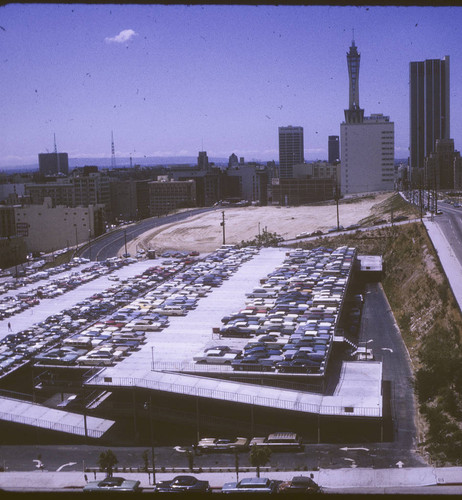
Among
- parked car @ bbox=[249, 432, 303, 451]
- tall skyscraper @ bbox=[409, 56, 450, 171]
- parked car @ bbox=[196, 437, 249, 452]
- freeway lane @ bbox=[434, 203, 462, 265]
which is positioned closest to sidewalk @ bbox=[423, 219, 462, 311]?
freeway lane @ bbox=[434, 203, 462, 265]

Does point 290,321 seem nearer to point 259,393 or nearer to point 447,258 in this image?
point 259,393

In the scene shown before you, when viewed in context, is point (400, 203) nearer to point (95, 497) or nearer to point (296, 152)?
point (95, 497)

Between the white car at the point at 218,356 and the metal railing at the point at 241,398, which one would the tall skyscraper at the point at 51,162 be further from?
the metal railing at the point at 241,398

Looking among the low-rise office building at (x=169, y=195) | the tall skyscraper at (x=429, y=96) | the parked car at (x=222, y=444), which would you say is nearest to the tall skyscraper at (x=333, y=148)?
the tall skyscraper at (x=429, y=96)

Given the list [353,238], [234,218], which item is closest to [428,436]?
[353,238]

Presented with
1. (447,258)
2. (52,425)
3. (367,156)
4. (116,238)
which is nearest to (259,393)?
(52,425)

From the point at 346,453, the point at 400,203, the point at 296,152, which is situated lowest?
the point at 346,453

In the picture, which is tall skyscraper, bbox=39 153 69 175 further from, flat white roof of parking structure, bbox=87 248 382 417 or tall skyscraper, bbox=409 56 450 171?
flat white roof of parking structure, bbox=87 248 382 417
